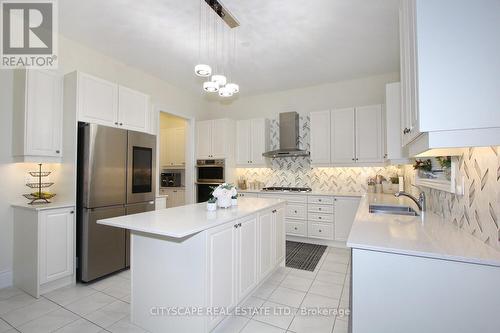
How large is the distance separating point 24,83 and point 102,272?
227 cm

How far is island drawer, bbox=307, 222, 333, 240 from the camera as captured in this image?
13.3 ft

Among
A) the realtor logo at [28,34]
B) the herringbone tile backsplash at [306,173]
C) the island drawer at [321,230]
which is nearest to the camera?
the realtor logo at [28,34]

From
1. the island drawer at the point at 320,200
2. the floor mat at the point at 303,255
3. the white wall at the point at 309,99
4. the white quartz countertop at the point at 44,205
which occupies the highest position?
the white wall at the point at 309,99

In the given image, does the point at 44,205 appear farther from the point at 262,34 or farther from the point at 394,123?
the point at 394,123

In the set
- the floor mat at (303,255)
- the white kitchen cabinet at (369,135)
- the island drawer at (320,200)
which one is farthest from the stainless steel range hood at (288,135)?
the floor mat at (303,255)

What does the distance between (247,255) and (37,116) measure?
274 centimetres

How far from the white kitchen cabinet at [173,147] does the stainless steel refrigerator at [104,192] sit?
2.15m

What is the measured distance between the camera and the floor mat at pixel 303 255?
326cm

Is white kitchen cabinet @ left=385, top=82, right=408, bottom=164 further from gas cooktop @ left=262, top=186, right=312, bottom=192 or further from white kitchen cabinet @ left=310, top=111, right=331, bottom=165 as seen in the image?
gas cooktop @ left=262, top=186, right=312, bottom=192

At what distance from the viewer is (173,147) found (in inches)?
220

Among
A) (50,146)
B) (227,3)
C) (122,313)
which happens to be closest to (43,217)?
(50,146)

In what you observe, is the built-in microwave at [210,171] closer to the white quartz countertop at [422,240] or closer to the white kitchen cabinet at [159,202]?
the white kitchen cabinet at [159,202]

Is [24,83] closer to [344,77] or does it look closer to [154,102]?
[154,102]

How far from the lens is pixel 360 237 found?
138cm
